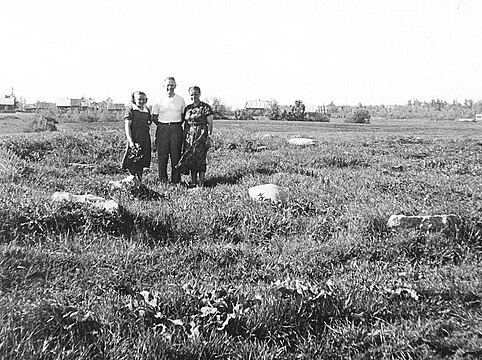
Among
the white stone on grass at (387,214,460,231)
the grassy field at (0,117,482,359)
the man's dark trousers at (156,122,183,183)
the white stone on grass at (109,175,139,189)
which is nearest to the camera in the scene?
the grassy field at (0,117,482,359)

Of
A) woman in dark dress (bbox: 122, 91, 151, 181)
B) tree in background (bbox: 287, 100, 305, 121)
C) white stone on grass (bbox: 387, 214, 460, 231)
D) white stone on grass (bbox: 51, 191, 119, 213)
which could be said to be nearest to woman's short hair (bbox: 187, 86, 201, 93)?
woman in dark dress (bbox: 122, 91, 151, 181)

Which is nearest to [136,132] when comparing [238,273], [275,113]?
[238,273]

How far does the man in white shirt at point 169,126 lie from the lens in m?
9.55

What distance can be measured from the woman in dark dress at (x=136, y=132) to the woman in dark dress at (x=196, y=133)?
2.52ft

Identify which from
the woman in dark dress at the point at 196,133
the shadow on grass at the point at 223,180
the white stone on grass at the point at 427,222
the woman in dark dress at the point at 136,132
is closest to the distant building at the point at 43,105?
the shadow on grass at the point at 223,180

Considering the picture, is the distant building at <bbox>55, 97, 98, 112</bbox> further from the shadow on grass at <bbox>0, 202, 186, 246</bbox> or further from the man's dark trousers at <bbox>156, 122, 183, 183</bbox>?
the shadow on grass at <bbox>0, 202, 186, 246</bbox>

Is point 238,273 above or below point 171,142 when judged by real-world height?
below

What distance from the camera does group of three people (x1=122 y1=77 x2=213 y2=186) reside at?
9344 millimetres

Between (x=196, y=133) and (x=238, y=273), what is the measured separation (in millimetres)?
4848

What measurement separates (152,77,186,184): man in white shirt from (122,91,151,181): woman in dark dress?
28cm

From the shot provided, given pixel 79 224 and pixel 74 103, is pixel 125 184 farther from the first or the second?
pixel 74 103

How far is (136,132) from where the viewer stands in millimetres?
9430

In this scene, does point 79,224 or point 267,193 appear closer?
point 79,224

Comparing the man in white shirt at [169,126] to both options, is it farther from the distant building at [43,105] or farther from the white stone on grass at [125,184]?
the distant building at [43,105]
